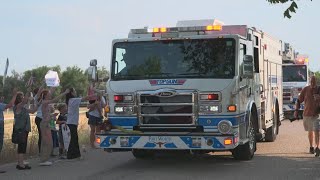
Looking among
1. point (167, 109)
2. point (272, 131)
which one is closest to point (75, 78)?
point (272, 131)

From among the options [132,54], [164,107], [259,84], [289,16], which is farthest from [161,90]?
[259,84]

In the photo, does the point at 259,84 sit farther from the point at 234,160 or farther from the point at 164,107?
the point at 164,107

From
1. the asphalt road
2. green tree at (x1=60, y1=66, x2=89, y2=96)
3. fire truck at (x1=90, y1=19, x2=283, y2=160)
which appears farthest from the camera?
green tree at (x1=60, y1=66, x2=89, y2=96)

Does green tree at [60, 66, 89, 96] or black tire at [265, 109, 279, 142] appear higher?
green tree at [60, 66, 89, 96]

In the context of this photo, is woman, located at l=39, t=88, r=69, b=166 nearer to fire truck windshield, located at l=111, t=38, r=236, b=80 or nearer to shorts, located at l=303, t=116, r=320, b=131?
fire truck windshield, located at l=111, t=38, r=236, b=80

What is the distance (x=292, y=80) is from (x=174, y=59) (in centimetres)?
1696

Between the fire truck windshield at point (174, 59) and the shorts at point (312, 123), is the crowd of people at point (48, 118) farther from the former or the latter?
the shorts at point (312, 123)

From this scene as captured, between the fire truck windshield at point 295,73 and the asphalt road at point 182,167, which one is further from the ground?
the fire truck windshield at point 295,73

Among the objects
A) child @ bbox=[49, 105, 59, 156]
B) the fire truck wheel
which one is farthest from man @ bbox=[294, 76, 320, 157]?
child @ bbox=[49, 105, 59, 156]

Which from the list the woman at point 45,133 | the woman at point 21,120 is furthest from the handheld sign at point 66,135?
the woman at point 21,120

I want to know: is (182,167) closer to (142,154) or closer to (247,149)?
(247,149)

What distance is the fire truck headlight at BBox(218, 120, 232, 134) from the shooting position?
9.46m

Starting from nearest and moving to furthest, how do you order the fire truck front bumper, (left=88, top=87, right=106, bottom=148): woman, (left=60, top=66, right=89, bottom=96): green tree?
1. the fire truck front bumper
2. (left=88, top=87, right=106, bottom=148): woman
3. (left=60, top=66, right=89, bottom=96): green tree

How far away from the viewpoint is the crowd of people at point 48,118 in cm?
1029
